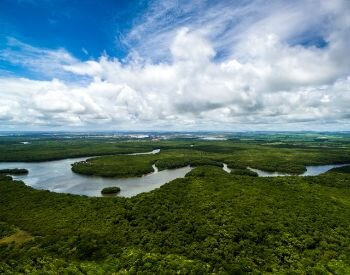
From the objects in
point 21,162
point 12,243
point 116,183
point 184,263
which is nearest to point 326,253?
point 184,263

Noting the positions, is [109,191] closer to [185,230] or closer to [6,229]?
[6,229]

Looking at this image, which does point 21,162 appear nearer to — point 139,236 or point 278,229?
point 139,236

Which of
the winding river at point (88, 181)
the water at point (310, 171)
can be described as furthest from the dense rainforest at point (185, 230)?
the water at point (310, 171)

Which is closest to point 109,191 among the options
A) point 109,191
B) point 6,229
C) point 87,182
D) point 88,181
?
point 109,191

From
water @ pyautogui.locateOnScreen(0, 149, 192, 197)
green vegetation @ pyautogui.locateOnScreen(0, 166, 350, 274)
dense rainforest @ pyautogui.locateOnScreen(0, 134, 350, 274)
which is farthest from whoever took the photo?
water @ pyautogui.locateOnScreen(0, 149, 192, 197)

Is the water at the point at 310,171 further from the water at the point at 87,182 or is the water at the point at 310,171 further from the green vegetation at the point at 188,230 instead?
the green vegetation at the point at 188,230

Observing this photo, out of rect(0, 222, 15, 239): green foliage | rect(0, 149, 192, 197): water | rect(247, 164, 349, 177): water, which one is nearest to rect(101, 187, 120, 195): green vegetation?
rect(0, 149, 192, 197): water

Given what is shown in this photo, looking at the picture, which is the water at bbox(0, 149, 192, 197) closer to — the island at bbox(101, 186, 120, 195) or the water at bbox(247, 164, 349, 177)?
the island at bbox(101, 186, 120, 195)

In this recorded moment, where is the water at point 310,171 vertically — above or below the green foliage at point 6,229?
below
